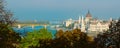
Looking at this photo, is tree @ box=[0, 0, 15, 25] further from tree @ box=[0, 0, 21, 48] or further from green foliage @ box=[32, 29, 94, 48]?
green foliage @ box=[32, 29, 94, 48]

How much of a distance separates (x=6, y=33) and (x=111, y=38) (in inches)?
216

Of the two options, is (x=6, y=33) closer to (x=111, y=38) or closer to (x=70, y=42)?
(x=111, y=38)

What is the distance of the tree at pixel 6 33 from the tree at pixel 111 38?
418 centimetres

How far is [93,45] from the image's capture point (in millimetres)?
20406

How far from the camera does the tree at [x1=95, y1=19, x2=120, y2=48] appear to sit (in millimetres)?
17938

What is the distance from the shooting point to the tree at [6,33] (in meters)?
13.1

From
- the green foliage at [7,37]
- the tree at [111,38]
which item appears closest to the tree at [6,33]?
the green foliage at [7,37]

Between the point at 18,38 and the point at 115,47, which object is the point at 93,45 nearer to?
the point at 115,47

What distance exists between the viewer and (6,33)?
561 inches

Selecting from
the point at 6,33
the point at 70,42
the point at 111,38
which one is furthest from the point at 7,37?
the point at 70,42

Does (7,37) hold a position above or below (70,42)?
above

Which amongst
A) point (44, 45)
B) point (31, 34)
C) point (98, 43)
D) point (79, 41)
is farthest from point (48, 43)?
point (31, 34)

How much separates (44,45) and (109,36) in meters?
4.45

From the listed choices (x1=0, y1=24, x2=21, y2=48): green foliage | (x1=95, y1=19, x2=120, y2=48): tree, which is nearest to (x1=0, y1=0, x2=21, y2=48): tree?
(x1=0, y1=24, x2=21, y2=48): green foliage
